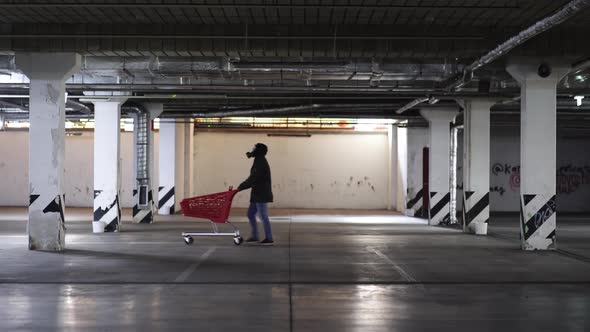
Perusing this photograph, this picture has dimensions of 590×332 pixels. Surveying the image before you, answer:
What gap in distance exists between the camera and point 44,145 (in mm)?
14461

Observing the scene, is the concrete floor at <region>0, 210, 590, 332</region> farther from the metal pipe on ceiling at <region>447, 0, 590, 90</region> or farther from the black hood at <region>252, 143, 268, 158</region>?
the metal pipe on ceiling at <region>447, 0, 590, 90</region>

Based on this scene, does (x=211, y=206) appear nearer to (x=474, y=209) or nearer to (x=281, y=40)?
(x=281, y=40)

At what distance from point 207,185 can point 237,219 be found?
8.55 meters

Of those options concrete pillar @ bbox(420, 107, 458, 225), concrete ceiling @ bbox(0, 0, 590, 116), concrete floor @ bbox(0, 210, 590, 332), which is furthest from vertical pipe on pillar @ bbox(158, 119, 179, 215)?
concrete floor @ bbox(0, 210, 590, 332)

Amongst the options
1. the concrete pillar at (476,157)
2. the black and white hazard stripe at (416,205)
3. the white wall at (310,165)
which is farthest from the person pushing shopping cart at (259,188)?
the white wall at (310,165)

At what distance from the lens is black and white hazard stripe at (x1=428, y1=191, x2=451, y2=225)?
77.5 feet

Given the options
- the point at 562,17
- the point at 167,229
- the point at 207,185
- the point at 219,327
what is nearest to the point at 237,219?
the point at 167,229

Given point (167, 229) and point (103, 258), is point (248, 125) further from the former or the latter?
point (103, 258)

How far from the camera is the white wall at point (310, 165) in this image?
33.6 m

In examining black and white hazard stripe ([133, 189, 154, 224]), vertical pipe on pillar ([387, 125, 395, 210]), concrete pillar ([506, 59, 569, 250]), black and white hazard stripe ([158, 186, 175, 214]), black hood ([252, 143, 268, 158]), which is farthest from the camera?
vertical pipe on pillar ([387, 125, 395, 210])

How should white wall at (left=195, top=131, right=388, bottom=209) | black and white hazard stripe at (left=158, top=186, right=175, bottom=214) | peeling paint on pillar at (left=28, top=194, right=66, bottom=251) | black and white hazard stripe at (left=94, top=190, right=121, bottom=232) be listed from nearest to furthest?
peeling paint on pillar at (left=28, top=194, right=66, bottom=251)
black and white hazard stripe at (left=94, top=190, right=121, bottom=232)
black and white hazard stripe at (left=158, top=186, right=175, bottom=214)
white wall at (left=195, top=131, right=388, bottom=209)

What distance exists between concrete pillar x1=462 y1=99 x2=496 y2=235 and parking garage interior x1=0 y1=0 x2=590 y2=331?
54 mm

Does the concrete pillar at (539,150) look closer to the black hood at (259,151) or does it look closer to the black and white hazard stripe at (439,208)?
the black hood at (259,151)

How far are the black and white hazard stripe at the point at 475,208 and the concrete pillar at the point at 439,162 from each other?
116 inches
